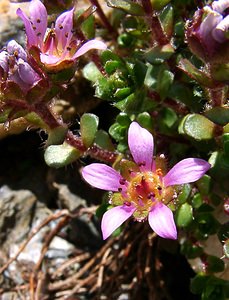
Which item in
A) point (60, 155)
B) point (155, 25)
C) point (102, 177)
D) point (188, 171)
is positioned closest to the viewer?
point (188, 171)

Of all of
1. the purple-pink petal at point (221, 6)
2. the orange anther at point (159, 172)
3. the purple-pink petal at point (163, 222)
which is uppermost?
the purple-pink petal at point (221, 6)

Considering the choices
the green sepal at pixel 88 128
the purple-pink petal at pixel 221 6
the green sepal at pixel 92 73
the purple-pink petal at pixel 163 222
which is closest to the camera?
the purple-pink petal at pixel 163 222

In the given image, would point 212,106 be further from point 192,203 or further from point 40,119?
point 40,119

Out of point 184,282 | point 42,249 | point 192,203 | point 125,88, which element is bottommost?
point 184,282

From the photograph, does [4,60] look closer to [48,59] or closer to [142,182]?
[48,59]

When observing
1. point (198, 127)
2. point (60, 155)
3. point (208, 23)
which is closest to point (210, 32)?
point (208, 23)

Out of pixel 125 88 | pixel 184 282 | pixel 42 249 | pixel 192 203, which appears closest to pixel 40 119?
pixel 125 88

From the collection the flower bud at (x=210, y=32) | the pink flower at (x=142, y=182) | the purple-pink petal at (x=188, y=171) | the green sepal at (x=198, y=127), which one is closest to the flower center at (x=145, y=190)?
the pink flower at (x=142, y=182)

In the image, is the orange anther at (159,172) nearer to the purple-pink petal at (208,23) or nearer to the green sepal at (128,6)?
the purple-pink petal at (208,23)
